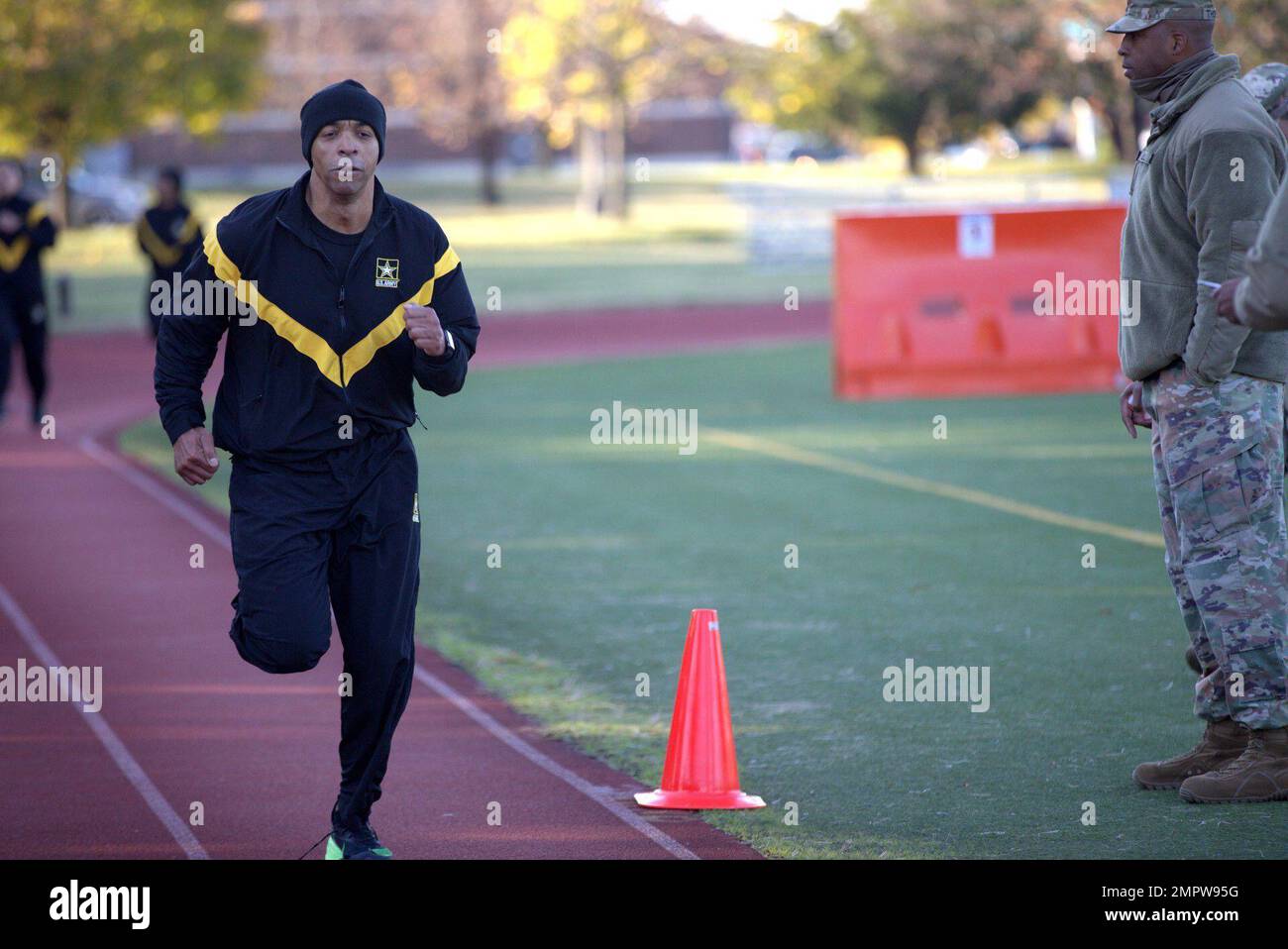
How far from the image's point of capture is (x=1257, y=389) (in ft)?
19.7

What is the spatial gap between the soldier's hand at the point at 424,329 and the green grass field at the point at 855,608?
6.21ft

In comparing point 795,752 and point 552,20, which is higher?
point 552,20

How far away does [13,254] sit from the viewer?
55.3ft

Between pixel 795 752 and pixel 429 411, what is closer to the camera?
pixel 795 752

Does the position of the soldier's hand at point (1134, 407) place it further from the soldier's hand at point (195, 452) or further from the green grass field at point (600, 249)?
the green grass field at point (600, 249)

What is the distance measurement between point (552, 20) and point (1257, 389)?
163 feet

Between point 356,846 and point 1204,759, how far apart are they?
9.14ft

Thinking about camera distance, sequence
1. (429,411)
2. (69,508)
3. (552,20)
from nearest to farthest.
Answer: (69,508)
(429,411)
(552,20)

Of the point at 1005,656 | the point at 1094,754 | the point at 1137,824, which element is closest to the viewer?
the point at 1137,824

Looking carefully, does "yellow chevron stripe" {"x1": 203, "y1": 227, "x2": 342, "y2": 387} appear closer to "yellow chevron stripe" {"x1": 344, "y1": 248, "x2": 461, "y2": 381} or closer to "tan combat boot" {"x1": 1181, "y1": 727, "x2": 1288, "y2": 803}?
"yellow chevron stripe" {"x1": 344, "y1": 248, "x2": 461, "y2": 381}

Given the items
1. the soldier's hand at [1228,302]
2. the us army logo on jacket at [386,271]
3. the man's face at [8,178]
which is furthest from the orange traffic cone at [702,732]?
the man's face at [8,178]

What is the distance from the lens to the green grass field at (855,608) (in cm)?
628

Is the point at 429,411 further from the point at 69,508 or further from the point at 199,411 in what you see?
A: the point at 199,411

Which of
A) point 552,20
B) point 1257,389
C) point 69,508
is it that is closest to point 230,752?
point 1257,389
